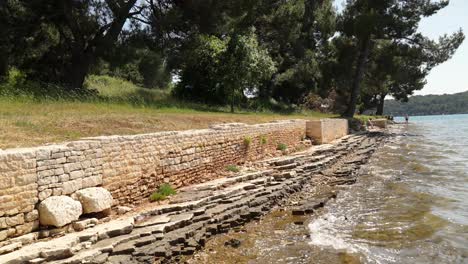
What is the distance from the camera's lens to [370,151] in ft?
72.8

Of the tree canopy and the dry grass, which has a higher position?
the tree canopy

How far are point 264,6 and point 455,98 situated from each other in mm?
155728

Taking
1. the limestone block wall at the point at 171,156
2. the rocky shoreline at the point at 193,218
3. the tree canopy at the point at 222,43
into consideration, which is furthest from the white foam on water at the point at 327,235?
the tree canopy at the point at 222,43

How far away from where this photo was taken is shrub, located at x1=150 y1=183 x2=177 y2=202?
938 centimetres

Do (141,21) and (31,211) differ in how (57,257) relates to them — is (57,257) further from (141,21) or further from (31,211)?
(141,21)

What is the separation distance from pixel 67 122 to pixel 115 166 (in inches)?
145

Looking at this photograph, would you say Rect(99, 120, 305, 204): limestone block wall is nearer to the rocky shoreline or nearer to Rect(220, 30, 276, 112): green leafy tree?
the rocky shoreline

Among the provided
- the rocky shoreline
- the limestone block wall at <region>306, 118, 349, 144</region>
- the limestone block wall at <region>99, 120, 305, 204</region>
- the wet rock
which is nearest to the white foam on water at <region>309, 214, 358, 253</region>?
the rocky shoreline

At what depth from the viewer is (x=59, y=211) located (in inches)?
271

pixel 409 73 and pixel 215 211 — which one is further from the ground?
pixel 409 73

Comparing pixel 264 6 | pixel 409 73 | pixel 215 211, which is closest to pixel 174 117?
pixel 215 211

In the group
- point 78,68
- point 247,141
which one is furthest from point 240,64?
point 247,141

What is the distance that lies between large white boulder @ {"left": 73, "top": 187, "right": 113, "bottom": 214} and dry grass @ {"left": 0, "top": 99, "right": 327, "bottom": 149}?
1.69 m

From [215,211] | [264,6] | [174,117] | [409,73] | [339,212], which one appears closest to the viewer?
[215,211]
